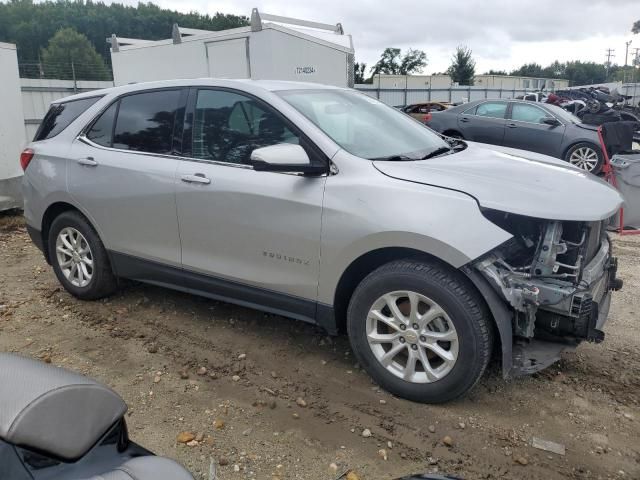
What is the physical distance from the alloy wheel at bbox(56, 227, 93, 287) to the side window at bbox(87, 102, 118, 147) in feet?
2.46

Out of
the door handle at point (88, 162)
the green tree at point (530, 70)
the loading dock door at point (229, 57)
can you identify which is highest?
the green tree at point (530, 70)

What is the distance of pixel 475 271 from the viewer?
2.84 meters

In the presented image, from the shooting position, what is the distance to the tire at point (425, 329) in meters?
2.85

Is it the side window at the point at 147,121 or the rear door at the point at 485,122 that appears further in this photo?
the rear door at the point at 485,122

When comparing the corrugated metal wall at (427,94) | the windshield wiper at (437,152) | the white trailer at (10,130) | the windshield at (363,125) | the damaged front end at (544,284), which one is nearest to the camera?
the damaged front end at (544,284)

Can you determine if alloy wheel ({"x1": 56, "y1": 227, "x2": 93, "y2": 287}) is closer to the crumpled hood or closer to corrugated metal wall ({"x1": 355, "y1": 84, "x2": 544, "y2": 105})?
the crumpled hood

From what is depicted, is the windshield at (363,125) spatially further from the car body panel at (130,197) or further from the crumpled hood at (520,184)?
the car body panel at (130,197)

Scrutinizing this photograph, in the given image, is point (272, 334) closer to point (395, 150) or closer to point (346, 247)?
point (346, 247)

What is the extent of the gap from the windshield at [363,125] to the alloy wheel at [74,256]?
6.94 ft

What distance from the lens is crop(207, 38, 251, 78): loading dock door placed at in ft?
30.8

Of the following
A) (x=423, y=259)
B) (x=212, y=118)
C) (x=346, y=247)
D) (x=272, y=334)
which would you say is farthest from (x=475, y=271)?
(x=212, y=118)

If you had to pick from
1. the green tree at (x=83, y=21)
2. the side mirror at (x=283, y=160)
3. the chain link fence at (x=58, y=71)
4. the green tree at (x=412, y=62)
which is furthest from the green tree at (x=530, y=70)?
the side mirror at (x=283, y=160)

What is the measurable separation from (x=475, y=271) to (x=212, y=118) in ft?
6.69

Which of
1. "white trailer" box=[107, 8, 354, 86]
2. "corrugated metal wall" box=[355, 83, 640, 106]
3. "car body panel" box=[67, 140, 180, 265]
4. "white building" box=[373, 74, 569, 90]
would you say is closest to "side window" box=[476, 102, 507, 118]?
"white trailer" box=[107, 8, 354, 86]
